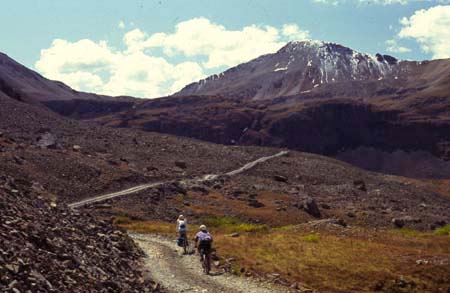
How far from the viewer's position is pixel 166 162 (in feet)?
364

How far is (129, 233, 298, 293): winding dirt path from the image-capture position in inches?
944

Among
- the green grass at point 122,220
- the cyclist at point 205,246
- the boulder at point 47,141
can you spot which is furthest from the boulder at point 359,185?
the cyclist at point 205,246

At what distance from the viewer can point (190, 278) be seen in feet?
83.5

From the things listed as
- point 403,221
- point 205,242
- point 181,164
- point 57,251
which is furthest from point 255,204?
point 57,251

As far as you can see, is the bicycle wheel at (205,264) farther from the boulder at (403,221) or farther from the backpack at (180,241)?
the boulder at (403,221)

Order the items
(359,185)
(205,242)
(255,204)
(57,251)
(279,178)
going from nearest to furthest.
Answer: (57,251) < (205,242) < (255,204) < (279,178) < (359,185)

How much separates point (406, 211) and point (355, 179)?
101ft

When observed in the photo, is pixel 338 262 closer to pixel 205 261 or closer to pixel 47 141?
pixel 205 261

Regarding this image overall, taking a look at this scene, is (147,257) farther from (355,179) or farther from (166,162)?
(355,179)

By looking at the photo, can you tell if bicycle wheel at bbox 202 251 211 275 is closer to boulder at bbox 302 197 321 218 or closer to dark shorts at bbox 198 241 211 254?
dark shorts at bbox 198 241 211 254

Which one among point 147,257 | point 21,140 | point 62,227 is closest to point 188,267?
point 147,257

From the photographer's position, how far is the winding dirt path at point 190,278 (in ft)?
78.7

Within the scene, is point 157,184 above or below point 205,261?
below

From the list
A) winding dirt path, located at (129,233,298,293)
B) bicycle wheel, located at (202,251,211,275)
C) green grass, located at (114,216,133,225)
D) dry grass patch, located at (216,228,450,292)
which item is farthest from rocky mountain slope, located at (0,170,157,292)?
green grass, located at (114,216,133,225)
